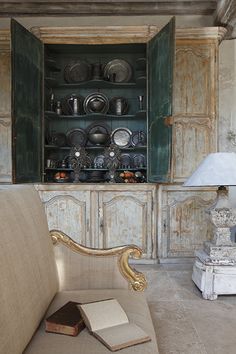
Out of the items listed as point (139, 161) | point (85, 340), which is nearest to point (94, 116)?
point (139, 161)

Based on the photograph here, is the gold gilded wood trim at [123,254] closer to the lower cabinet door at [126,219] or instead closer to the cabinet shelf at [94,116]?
the lower cabinet door at [126,219]

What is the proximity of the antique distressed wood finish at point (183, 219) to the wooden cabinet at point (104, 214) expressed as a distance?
120 mm

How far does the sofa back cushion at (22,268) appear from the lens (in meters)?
1.05

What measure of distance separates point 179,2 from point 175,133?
5.27 ft

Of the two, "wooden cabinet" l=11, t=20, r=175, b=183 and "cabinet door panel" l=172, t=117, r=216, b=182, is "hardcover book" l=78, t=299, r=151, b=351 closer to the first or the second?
"wooden cabinet" l=11, t=20, r=175, b=183

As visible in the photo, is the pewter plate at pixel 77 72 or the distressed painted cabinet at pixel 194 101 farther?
the pewter plate at pixel 77 72

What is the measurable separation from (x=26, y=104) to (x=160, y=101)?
1.35 metres

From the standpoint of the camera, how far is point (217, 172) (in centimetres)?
254

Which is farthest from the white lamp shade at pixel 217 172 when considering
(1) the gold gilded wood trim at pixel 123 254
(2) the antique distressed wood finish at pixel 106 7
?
Result: (2) the antique distressed wood finish at pixel 106 7

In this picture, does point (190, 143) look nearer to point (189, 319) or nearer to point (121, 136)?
point (121, 136)

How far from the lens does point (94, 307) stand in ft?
4.37

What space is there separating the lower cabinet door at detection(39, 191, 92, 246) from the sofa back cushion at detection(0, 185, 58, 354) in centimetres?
200

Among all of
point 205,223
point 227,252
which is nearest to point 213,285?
point 227,252

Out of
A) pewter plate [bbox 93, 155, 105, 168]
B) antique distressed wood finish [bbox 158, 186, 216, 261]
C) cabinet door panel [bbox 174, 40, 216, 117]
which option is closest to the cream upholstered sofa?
antique distressed wood finish [bbox 158, 186, 216, 261]
